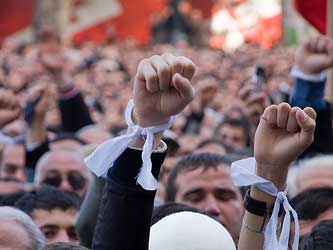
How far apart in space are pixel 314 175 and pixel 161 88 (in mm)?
1966

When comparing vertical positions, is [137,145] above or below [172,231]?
above

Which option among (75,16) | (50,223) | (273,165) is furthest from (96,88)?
(75,16)

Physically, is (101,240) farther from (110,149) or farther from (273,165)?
(273,165)

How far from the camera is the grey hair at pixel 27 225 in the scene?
3.35 m

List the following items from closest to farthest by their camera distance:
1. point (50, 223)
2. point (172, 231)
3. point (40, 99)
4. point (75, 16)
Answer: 1. point (172, 231)
2. point (50, 223)
3. point (40, 99)
4. point (75, 16)

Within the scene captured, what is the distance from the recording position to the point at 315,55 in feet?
15.2

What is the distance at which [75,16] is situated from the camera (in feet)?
95.8

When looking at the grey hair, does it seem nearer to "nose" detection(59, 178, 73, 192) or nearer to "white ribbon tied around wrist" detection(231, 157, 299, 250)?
"white ribbon tied around wrist" detection(231, 157, 299, 250)

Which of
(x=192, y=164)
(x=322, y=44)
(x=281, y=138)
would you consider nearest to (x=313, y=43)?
(x=322, y=44)

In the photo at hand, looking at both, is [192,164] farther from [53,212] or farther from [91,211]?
[91,211]

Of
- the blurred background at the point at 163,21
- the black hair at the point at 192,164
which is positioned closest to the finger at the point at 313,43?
the black hair at the point at 192,164

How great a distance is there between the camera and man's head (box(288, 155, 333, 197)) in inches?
177

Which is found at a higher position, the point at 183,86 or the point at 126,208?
the point at 183,86

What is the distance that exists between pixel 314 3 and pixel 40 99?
1639mm
